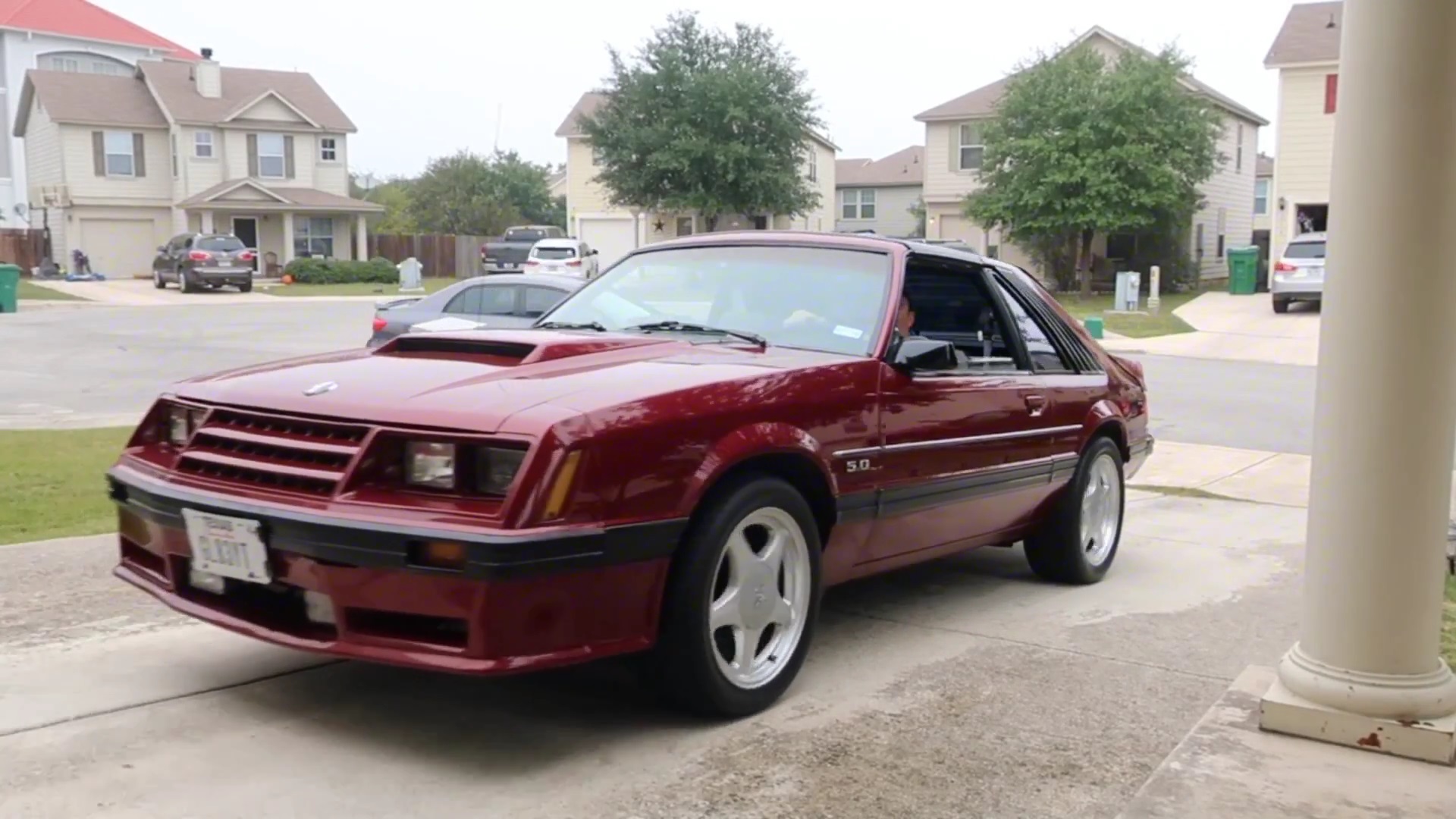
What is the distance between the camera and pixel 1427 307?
3920 millimetres

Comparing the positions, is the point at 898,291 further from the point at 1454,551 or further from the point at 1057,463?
the point at 1454,551

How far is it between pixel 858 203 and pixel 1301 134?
33193mm

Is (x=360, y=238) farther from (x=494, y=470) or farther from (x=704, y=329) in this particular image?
(x=494, y=470)

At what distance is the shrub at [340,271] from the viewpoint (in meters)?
45.5

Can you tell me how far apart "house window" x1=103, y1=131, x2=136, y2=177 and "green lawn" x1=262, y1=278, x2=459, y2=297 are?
9200mm

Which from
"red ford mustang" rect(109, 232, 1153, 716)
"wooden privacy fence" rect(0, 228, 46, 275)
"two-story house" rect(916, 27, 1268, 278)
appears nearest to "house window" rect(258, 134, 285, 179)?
"wooden privacy fence" rect(0, 228, 46, 275)

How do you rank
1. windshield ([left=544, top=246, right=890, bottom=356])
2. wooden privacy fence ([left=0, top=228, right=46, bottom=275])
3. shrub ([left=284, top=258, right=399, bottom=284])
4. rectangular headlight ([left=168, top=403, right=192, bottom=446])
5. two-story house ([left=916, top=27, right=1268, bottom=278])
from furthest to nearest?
wooden privacy fence ([left=0, top=228, right=46, bottom=275]) → shrub ([left=284, top=258, right=399, bottom=284]) → two-story house ([left=916, top=27, right=1268, bottom=278]) → windshield ([left=544, top=246, right=890, bottom=356]) → rectangular headlight ([left=168, top=403, right=192, bottom=446])

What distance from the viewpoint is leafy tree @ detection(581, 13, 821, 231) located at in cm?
4141

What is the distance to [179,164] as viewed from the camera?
48.5 meters

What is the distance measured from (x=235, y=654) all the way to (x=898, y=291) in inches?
115

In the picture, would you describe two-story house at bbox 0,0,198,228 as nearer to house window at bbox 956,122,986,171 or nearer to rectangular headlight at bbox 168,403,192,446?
house window at bbox 956,122,986,171

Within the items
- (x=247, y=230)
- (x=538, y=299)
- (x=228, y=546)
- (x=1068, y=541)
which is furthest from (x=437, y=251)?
(x=228, y=546)

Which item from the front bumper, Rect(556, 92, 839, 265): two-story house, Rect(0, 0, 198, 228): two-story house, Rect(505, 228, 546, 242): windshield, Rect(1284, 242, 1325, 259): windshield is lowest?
the front bumper

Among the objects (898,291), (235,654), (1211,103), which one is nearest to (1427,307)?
(898,291)
